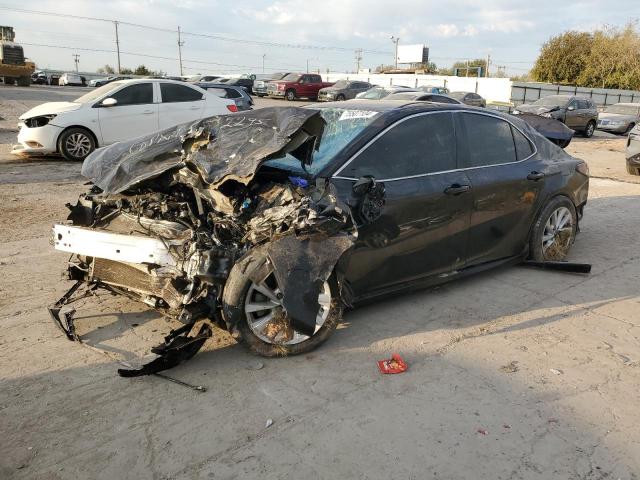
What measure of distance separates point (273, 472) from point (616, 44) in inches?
2523

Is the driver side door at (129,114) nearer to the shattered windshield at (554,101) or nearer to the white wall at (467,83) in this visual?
the shattered windshield at (554,101)

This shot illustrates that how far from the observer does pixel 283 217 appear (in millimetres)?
3453

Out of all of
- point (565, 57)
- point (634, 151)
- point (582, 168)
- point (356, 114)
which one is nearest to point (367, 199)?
point (356, 114)

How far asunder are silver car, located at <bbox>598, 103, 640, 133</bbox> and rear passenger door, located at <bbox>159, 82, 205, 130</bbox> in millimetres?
19622

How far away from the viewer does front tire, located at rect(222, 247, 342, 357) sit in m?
3.42

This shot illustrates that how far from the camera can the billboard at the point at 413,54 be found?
271 ft

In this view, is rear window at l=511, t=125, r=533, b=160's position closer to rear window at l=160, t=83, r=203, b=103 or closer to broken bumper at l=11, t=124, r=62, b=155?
rear window at l=160, t=83, r=203, b=103

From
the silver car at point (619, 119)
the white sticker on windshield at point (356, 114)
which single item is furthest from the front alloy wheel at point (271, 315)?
the silver car at point (619, 119)

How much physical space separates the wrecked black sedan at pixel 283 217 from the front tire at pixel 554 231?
0.74m

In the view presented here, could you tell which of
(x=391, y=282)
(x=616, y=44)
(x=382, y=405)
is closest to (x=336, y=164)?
(x=391, y=282)

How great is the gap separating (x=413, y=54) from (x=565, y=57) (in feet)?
99.9

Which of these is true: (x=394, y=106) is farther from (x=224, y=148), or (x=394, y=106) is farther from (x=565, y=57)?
(x=565, y=57)

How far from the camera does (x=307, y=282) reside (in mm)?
3393

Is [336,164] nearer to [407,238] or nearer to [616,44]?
[407,238]
